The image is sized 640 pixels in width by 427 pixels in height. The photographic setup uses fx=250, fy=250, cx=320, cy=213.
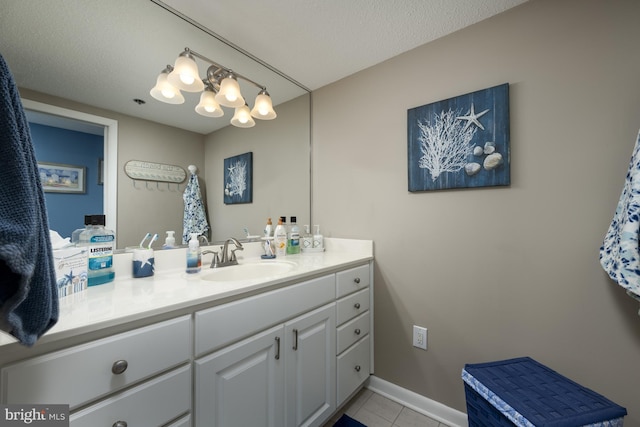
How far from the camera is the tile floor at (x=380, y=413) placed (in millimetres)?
1375

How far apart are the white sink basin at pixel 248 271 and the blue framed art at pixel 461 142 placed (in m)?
0.91

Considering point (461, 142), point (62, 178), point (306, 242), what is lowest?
point (306, 242)

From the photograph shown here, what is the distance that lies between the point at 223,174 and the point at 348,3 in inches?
43.8

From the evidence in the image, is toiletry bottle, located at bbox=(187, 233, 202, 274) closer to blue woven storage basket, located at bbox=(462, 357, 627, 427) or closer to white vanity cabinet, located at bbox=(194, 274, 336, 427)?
white vanity cabinet, located at bbox=(194, 274, 336, 427)

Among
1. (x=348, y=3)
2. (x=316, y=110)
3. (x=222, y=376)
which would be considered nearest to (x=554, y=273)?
(x=222, y=376)

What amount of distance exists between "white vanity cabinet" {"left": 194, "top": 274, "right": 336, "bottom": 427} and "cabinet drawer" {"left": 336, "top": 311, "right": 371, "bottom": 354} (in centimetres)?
8

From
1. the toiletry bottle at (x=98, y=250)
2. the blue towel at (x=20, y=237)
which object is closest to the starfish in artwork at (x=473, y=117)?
the blue towel at (x=20, y=237)

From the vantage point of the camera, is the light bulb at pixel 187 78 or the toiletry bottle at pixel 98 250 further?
the light bulb at pixel 187 78

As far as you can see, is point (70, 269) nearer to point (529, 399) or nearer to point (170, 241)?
point (170, 241)

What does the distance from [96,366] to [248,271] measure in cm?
81

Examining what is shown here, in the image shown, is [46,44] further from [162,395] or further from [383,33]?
[383,33]

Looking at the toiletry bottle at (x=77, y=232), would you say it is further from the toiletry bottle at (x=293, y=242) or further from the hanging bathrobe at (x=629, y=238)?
the hanging bathrobe at (x=629, y=238)

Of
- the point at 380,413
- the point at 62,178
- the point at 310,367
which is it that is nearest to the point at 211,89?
the point at 62,178

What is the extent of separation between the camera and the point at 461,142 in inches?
52.7
